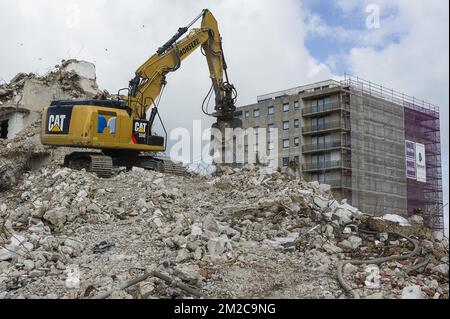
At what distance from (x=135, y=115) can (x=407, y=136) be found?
40115 mm

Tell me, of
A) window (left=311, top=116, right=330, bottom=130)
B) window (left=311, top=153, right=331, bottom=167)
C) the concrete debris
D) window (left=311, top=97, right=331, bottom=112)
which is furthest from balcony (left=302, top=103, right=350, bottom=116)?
the concrete debris

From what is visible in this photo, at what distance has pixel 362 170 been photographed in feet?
146

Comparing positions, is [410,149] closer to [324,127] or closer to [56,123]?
[324,127]

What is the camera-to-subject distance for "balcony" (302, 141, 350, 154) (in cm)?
4826

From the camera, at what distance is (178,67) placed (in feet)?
52.3

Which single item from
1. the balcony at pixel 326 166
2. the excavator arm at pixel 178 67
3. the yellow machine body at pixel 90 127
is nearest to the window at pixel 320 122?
the balcony at pixel 326 166

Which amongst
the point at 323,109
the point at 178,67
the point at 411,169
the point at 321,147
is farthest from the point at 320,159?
the point at 178,67

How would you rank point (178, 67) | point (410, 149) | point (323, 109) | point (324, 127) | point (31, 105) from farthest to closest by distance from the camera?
point (323, 109)
point (324, 127)
point (410, 149)
point (31, 105)
point (178, 67)

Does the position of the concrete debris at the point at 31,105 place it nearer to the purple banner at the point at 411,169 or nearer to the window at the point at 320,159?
the window at the point at 320,159

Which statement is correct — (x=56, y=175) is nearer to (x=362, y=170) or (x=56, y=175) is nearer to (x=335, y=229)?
(x=335, y=229)

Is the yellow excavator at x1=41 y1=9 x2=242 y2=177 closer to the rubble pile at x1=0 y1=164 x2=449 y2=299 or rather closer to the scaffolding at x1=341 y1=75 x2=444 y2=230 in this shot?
the rubble pile at x1=0 y1=164 x2=449 y2=299

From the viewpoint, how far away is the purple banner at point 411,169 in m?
48.8

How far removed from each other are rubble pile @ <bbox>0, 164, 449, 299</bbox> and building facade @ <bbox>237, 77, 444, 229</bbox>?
33.2m
